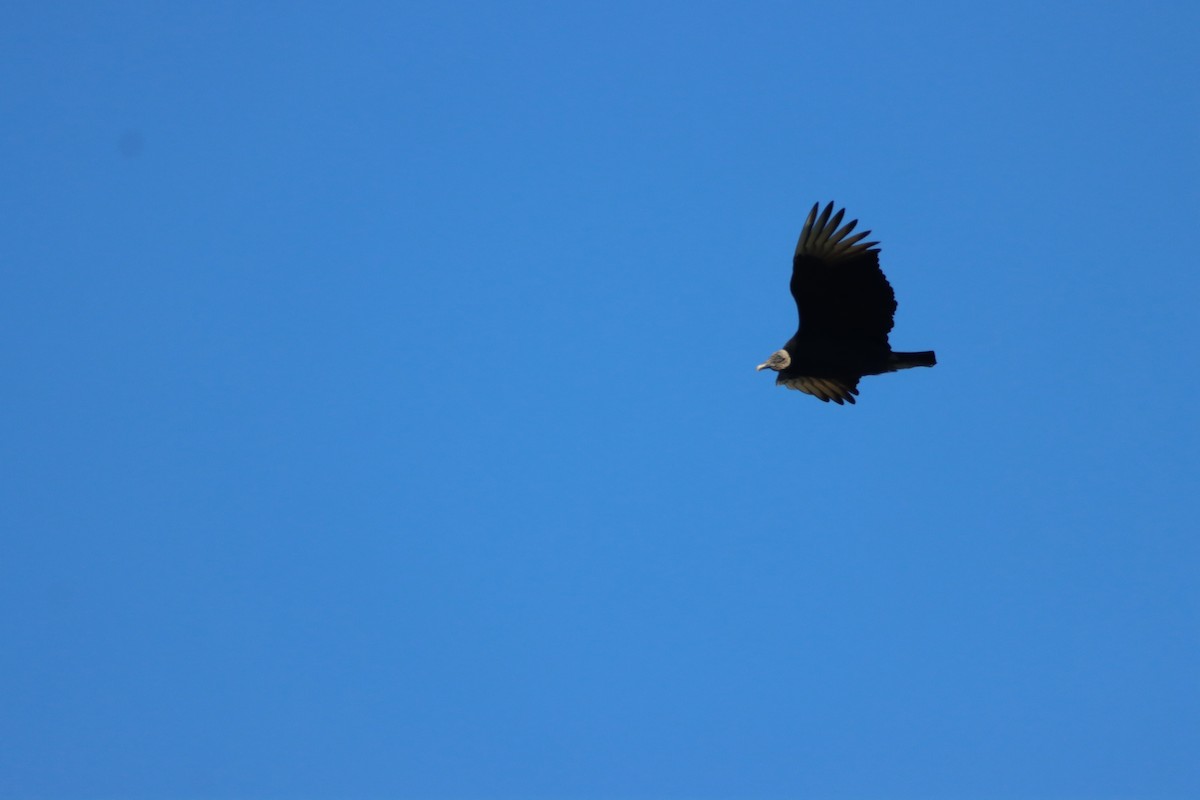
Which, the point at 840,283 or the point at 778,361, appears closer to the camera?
the point at 840,283

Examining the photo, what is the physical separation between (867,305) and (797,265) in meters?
1.58

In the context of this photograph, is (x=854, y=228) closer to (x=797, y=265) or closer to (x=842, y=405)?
(x=797, y=265)

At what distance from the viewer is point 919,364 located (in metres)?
25.3

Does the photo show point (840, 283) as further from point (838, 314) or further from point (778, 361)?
point (778, 361)

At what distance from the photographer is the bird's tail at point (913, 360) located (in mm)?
25219

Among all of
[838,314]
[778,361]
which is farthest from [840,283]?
[778,361]

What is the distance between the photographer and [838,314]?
83.8ft

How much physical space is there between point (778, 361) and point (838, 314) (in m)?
1.77

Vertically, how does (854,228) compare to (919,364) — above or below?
above

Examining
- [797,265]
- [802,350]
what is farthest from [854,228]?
[802,350]

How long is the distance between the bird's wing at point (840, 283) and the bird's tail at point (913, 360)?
0.39 meters

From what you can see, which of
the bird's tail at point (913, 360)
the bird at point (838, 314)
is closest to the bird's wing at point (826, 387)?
the bird at point (838, 314)

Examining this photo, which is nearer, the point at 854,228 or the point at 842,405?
the point at 854,228

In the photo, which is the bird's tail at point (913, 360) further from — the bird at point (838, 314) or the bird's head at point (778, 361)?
the bird's head at point (778, 361)
